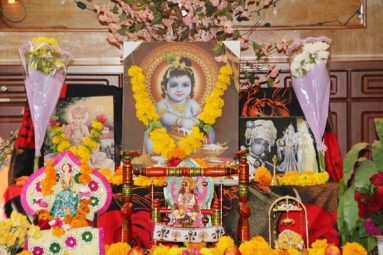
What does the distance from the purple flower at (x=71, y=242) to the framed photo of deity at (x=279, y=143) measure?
1.26m

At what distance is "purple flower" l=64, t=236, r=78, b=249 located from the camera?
10.7 feet

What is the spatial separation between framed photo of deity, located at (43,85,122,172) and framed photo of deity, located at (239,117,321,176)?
0.85 metres

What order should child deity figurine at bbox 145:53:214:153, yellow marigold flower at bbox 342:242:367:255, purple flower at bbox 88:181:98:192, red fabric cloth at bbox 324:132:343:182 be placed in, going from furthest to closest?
child deity figurine at bbox 145:53:214:153 → red fabric cloth at bbox 324:132:343:182 → purple flower at bbox 88:181:98:192 → yellow marigold flower at bbox 342:242:367:255

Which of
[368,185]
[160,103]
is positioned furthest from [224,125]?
[368,185]

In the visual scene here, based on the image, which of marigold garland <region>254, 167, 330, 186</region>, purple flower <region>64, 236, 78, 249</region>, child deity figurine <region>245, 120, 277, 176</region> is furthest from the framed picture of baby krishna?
purple flower <region>64, 236, 78, 249</region>

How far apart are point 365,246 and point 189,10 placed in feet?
6.52

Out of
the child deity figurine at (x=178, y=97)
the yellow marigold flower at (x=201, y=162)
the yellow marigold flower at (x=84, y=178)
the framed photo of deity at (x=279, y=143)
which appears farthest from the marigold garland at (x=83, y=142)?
the framed photo of deity at (x=279, y=143)

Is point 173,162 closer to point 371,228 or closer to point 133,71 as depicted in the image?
point 133,71

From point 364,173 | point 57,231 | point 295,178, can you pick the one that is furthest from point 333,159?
point 57,231

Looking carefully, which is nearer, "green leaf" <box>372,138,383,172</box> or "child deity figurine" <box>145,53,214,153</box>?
"green leaf" <box>372,138,383,172</box>

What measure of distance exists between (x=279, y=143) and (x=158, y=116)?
2.64ft

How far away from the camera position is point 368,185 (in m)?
3.19

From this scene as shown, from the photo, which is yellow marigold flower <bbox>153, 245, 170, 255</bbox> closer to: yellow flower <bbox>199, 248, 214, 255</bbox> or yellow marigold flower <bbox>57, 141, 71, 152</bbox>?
yellow flower <bbox>199, 248, 214, 255</bbox>

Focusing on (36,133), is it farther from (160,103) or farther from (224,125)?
(224,125)
